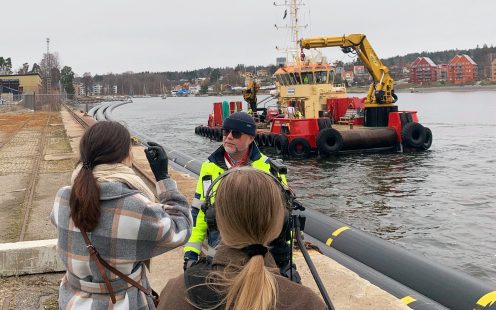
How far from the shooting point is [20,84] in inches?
3401

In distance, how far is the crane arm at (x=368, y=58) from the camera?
2630 cm

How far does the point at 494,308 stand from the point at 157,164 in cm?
360

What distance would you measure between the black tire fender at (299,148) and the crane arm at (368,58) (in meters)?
5.25

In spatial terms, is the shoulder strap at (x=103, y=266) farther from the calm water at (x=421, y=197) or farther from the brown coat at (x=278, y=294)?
the calm water at (x=421, y=197)

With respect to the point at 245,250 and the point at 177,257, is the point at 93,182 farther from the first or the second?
the point at 177,257

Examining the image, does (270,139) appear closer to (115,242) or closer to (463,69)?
(115,242)

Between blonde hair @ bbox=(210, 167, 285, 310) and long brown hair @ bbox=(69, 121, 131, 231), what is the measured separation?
813 millimetres

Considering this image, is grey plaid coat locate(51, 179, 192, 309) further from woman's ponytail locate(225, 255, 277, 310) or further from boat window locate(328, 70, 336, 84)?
boat window locate(328, 70, 336, 84)

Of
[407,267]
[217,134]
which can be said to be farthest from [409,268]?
[217,134]

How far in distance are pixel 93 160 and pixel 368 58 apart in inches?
1052

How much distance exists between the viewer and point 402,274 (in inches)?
225

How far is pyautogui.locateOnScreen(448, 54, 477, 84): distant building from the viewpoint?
18700cm

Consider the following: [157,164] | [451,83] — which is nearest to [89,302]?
[157,164]

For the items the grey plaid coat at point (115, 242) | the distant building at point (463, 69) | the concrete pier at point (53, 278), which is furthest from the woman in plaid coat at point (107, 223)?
the distant building at point (463, 69)
